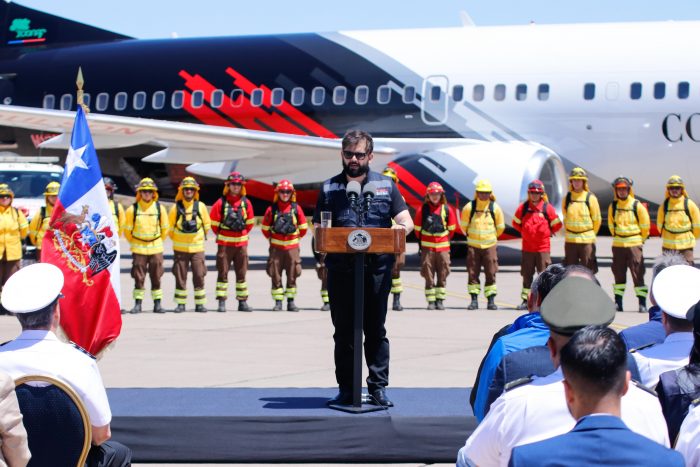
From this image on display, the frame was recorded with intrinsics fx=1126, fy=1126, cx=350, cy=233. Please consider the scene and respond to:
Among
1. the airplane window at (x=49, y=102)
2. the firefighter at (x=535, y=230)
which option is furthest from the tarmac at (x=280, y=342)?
the airplane window at (x=49, y=102)

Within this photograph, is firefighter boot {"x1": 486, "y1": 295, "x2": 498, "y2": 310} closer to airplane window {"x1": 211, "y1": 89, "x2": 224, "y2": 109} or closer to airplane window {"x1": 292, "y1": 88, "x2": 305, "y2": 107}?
airplane window {"x1": 292, "y1": 88, "x2": 305, "y2": 107}

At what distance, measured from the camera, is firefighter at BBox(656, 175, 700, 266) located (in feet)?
47.1

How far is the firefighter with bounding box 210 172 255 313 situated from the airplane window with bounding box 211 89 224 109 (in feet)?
20.7

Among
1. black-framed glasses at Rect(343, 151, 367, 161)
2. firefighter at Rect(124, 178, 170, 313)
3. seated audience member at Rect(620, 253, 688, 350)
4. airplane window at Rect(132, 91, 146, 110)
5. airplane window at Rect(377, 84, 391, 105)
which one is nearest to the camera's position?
seated audience member at Rect(620, 253, 688, 350)

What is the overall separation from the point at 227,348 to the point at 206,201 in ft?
37.1

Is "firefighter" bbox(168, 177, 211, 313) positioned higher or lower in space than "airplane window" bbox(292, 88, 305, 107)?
lower

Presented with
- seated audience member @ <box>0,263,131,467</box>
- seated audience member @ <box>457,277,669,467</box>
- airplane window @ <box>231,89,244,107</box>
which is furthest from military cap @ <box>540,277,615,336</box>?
airplane window @ <box>231,89,244,107</box>

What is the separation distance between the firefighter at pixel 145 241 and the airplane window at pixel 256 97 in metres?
6.44

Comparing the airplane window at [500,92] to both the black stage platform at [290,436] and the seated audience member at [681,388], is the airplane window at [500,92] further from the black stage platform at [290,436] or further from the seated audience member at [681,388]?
the seated audience member at [681,388]

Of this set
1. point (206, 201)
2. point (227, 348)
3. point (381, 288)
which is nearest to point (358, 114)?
point (206, 201)

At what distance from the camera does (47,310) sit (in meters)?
4.24

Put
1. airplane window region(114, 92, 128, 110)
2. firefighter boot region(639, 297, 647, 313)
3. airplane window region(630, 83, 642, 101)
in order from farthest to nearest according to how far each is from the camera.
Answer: airplane window region(114, 92, 128, 110) → airplane window region(630, 83, 642, 101) → firefighter boot region(639, 297, 647, 313)

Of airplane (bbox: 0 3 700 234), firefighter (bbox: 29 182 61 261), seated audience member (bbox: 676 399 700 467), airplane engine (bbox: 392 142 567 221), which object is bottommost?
seated audience member (bbox: 676 399 700 467)

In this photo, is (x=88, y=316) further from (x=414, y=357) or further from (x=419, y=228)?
(x=419, y=228)
